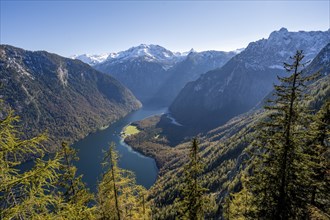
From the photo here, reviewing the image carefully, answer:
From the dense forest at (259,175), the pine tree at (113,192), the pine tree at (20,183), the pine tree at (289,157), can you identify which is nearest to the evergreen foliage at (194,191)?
the dense forest at (259,175)

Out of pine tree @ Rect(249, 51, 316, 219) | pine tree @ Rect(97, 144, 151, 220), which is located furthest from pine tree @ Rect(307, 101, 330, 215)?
pine tree @ Rect(97, 144, 151, 220)

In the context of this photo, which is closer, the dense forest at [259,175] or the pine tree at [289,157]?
the dense forest at [259,175]

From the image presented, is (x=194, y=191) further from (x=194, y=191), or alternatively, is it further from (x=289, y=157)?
(x=289, y=157)

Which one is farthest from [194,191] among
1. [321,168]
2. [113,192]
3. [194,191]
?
[321,168]

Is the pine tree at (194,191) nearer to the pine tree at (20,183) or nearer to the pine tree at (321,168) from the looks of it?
the pine tree at (321,168)

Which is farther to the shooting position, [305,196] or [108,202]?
[108,202]

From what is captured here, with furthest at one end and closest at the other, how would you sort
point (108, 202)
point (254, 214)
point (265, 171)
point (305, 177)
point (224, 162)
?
point (224, 162), point (108, 202), point (254, 214), point (265, 171), point (305, 177)

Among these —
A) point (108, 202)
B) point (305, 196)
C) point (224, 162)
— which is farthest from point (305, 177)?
point (224, 162)

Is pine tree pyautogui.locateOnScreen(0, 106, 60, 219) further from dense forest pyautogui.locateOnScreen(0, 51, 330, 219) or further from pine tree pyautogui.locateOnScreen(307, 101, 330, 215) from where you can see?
pine tree pyautogui.locateOnScreen(307, 101, 330, 215)

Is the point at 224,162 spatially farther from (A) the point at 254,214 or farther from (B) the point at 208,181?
(A) the point at 254,214

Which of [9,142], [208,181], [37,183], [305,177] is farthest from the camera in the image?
[208,181]

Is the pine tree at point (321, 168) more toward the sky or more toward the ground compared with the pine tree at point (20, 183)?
more toward the ground
